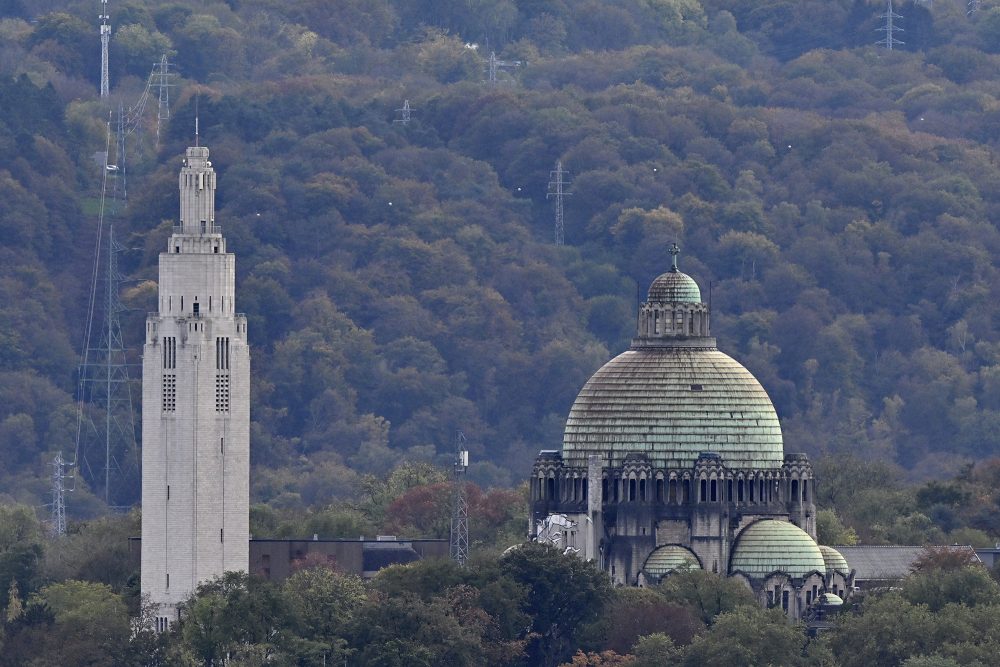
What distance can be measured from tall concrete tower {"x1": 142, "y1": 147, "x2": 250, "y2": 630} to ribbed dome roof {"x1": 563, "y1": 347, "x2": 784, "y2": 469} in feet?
32.9

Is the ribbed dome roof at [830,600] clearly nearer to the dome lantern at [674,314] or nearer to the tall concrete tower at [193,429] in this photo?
the dome lantern at [674,314]

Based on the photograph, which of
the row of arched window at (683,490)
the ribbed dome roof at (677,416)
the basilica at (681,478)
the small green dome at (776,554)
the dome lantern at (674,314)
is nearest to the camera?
the small green dome at (776,554)

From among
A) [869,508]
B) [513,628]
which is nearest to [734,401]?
[513,628]

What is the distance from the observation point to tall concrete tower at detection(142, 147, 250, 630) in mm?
145500

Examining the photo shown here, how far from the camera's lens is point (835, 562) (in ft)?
477

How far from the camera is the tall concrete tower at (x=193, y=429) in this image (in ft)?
477

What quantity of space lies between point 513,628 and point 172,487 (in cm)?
1291

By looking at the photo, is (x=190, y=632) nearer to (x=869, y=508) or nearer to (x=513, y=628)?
(x=513, y=628)

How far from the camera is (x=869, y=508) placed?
574ft

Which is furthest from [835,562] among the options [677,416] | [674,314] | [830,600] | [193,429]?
[193,429]

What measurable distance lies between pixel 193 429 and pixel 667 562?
14.0m

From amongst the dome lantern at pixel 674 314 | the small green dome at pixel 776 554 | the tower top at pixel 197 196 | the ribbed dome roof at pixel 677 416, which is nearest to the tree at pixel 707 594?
the small green dome at pixel 776 554

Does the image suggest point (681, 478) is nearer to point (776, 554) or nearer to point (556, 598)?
point (776, 554)

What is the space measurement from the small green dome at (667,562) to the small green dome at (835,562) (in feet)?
12.3
